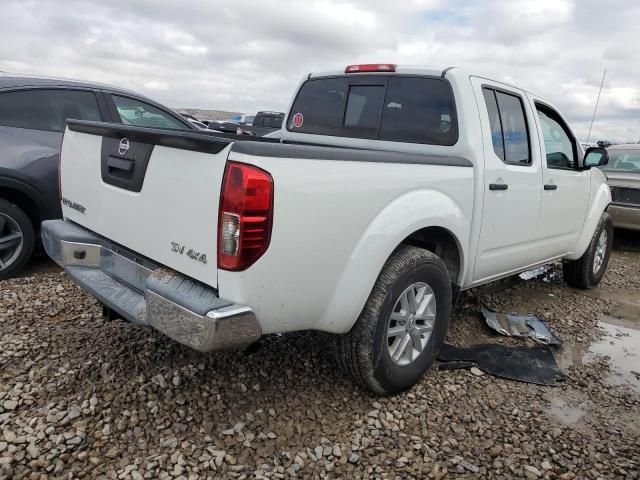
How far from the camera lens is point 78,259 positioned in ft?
8.98

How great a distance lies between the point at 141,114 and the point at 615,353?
15.8ft

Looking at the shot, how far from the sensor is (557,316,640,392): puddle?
3.39 m

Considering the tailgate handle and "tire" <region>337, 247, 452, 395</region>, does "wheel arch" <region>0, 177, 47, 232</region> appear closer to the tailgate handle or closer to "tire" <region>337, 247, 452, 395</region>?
the tailgate handle

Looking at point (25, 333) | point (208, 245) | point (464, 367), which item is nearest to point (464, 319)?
point (464, 367)

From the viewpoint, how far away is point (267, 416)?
102 inches

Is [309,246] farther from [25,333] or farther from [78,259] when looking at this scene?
[25,333]

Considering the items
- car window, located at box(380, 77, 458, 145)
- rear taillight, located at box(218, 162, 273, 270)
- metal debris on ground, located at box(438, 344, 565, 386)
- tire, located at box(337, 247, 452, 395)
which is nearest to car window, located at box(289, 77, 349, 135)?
car window, located at box(380, 77, 458, 145)

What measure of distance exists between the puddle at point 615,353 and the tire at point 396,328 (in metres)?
1.21

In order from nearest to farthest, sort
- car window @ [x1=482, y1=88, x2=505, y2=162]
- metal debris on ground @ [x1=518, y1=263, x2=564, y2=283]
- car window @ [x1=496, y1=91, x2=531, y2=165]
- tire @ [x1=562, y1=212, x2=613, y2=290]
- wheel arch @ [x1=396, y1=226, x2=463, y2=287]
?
1. wheel arch @ [x1=396, y1=226, x2=463, y2=287]
2. car window @ [x1=482, y1=88, x2=505, y2=162]
3. car window @ [x1=496, y1=91, x2=531, y2=165]
4. tire @ [x1=562, y1=212, x2=613, y2=290]
5. metal debris on ground @ [x1=518, y1=263, x2=564, y2=283]

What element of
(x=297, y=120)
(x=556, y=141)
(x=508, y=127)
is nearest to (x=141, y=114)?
(x=297, y=120)

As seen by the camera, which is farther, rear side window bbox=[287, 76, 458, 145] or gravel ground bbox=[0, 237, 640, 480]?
rear side window bbox=[287, 76, 458, 145]

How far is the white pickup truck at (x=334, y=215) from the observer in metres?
2.01

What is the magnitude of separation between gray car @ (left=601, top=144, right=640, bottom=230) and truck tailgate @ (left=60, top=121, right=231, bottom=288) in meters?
6.96

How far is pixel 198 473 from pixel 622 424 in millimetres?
2286
